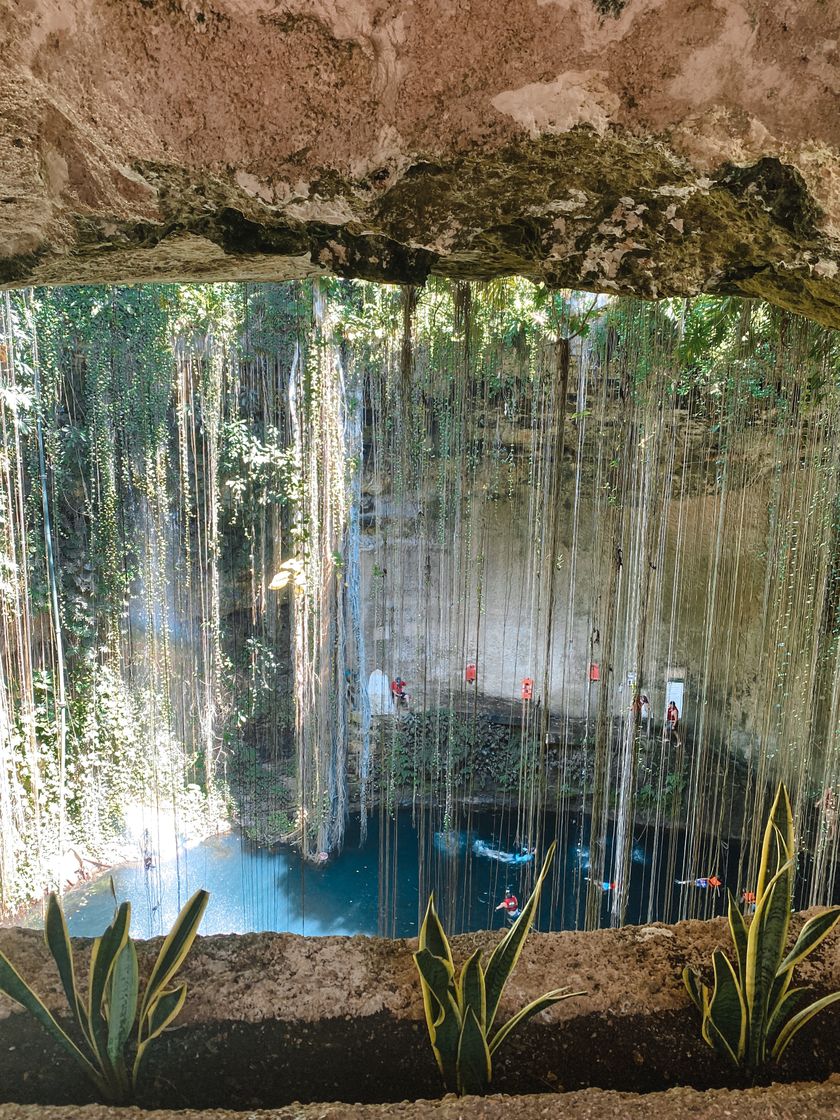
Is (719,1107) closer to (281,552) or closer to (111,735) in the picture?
(281,552)

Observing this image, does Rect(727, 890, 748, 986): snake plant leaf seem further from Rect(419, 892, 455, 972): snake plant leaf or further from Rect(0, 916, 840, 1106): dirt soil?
Rect(419, 892, 455, 972): snake plant leaf

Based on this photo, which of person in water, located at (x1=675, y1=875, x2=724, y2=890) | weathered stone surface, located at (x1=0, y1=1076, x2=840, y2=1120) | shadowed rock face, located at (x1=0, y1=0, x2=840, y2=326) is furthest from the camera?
person in water, located at (x1=675, y1=875, x2=724, y2=890)

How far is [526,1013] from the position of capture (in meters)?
0.95

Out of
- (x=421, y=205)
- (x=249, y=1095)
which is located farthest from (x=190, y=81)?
(x=249, y=1095)

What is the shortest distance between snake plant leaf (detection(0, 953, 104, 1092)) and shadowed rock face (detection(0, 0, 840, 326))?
0.97 metres

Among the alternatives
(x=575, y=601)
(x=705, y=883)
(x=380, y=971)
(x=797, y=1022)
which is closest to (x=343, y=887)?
(x=705, y=883)

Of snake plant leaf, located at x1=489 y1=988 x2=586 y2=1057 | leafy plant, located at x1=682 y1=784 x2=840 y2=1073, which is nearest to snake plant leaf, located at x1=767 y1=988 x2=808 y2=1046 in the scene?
leafy plant, located at x1=682 y1=784 x2=840 y2=1073

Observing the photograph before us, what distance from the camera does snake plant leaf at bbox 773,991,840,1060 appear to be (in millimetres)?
938

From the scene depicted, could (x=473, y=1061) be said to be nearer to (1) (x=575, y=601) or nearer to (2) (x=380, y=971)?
(2) (x=380, y=971)

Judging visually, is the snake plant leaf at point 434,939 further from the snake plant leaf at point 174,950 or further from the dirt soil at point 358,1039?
the snake plant leaf at point 174,950

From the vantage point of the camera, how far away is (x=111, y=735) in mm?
4789

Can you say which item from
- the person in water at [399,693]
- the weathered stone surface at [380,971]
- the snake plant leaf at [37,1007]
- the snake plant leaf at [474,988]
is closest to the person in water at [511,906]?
the person in water at [399,693]

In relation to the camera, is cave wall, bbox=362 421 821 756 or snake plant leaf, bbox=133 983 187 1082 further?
cave wall, bbox=362 421 821 756

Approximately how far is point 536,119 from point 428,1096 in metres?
1.22
